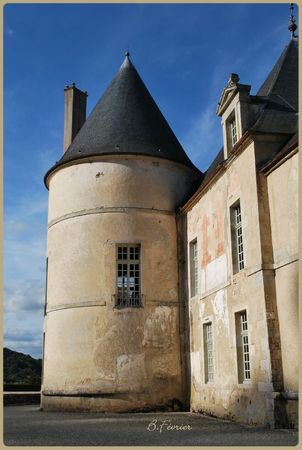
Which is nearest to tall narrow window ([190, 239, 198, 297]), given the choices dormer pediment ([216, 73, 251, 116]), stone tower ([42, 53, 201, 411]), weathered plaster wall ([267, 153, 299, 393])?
stone tower ([42, 53, 201, 411])

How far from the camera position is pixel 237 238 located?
11492mm

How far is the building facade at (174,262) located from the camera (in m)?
9.66

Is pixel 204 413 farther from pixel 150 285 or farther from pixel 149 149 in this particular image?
pixel 149 149

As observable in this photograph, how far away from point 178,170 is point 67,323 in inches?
217

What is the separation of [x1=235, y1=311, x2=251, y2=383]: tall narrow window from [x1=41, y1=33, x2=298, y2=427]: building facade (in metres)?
0.03

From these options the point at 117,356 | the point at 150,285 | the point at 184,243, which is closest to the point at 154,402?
the point at 117,356

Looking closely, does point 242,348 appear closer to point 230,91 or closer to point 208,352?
point 208,352

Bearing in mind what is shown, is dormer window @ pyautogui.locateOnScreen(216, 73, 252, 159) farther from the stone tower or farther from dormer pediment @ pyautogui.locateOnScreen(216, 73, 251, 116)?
the stone tower

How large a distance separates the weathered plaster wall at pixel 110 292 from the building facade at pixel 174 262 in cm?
3

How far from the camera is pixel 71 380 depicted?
13688 millimetres

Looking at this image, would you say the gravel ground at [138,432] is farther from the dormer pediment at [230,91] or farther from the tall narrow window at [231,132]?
the dormer pediment at [230,91]
